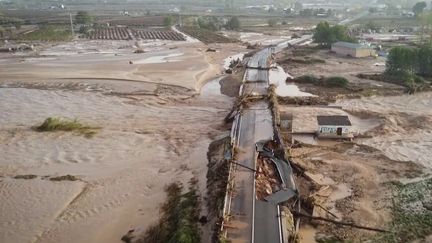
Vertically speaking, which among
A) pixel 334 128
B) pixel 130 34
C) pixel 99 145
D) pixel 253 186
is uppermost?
pixel 130 34

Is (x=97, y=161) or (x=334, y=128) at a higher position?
(x=334, y=128)

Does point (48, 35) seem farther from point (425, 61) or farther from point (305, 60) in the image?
point (425, 61)

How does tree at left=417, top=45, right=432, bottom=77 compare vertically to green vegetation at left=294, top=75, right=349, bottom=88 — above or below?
above

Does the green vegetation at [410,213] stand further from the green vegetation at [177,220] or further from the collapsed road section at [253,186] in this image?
the green vegetation at [177,220]

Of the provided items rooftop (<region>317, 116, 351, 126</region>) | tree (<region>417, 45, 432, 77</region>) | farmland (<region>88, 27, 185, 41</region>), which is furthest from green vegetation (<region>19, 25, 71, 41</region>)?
rooftop (<region>317, 116, 351, 126</region>)

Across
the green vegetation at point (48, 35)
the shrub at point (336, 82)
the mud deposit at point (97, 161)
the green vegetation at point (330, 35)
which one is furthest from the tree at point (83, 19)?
the shrub at point (336, 82)

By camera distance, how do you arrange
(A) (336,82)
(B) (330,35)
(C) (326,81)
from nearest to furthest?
(A) (336,82) → (C) (326,81) → (B) (330,35)

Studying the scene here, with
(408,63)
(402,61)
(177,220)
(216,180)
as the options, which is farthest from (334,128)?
(408,63)

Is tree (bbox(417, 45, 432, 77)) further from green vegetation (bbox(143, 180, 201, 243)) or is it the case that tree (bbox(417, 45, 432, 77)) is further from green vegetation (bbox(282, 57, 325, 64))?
green vegetation (bbox(143, 180, 201, 243))
